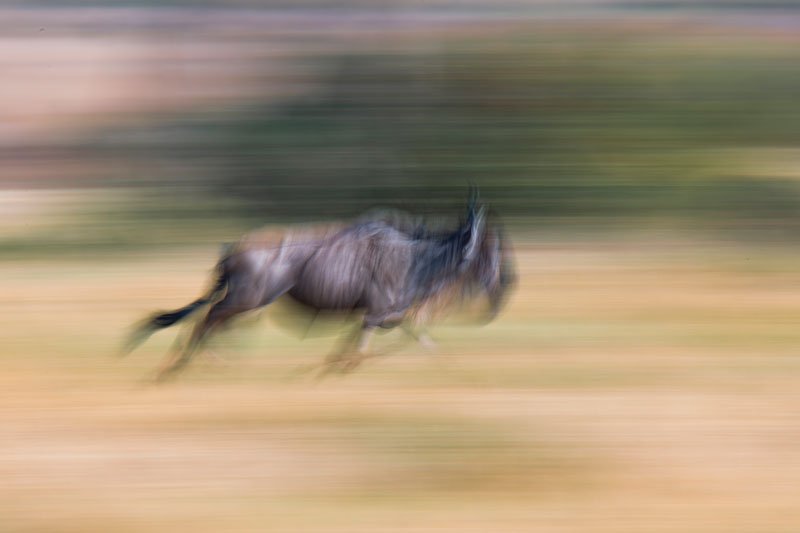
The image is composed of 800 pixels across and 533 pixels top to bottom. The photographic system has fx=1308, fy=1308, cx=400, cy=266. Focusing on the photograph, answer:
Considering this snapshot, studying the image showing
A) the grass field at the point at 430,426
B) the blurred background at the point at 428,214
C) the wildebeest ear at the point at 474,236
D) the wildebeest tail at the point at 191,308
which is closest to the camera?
the grass field at the point at 430,426

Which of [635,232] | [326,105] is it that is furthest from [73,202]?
[635,232]

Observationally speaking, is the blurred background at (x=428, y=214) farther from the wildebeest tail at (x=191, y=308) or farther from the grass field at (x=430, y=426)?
the wildebeest tail at (x=191, y=308)

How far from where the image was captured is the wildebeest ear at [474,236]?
4766 mm

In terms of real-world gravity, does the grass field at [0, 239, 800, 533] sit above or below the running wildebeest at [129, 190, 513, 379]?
below

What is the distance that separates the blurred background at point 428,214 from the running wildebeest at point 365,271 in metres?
0.34

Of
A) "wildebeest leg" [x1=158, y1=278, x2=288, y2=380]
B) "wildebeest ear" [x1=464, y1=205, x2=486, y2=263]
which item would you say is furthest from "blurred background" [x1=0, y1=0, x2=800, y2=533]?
"wildebeest ear" [x1=464, y1=205, x2=486, y2=263]

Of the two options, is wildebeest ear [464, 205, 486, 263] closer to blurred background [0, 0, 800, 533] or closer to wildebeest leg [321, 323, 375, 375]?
wildebeest leg [321, 323, 375, 375]

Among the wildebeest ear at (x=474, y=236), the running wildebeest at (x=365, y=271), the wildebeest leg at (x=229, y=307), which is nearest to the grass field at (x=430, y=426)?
the wildebeest leg at (x=229, y=307)

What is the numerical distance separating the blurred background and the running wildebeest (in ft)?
1.11

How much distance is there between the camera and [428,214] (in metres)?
7.91

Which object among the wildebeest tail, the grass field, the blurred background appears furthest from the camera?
the wildebeest tail

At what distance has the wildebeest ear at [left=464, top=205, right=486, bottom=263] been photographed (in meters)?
4.77

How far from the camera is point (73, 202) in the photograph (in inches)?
388

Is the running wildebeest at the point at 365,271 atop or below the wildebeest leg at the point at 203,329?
atop
